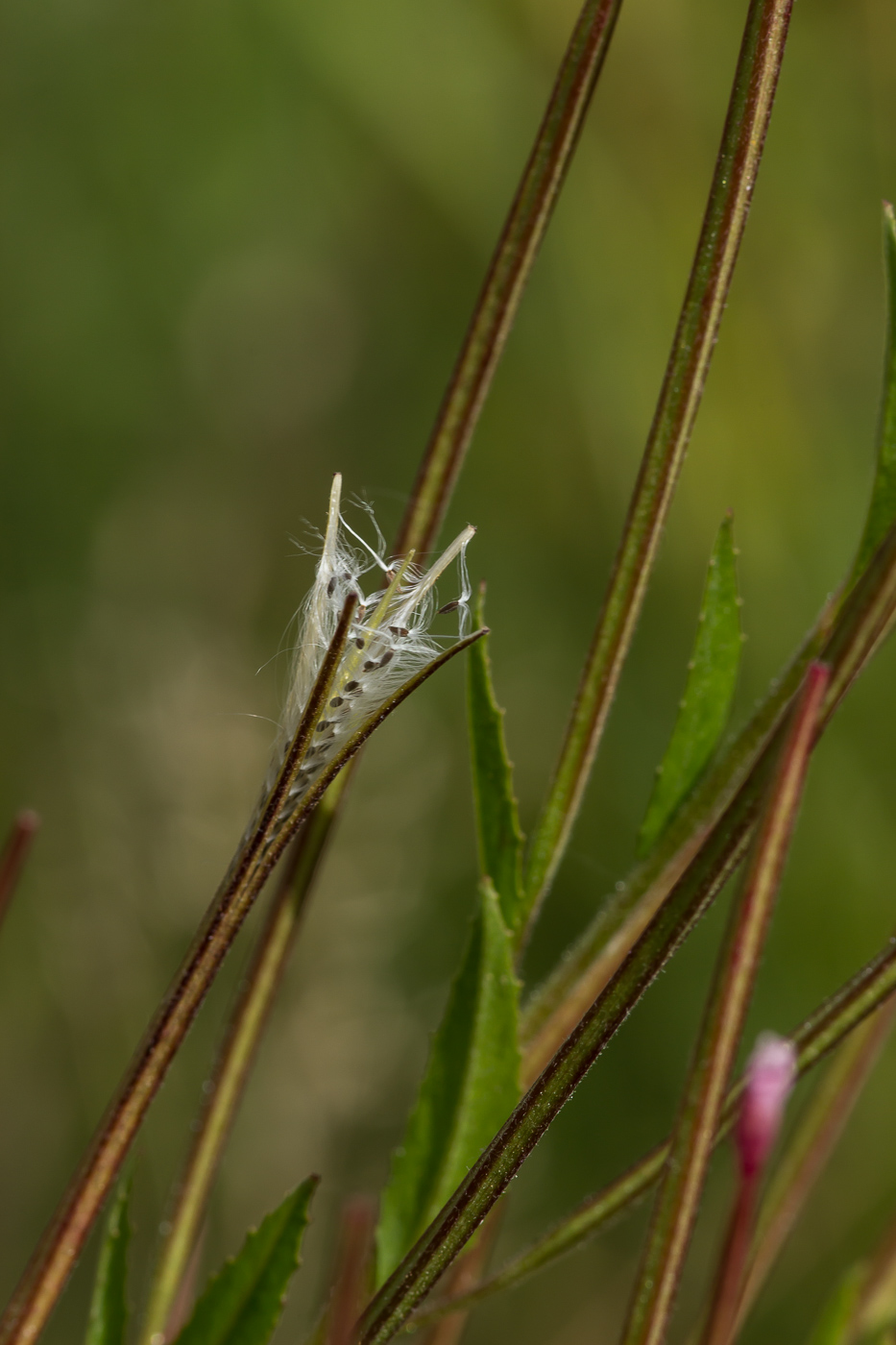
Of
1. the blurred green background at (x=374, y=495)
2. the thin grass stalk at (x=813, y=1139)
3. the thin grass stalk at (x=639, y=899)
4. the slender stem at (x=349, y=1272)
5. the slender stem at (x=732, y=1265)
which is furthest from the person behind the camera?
the blurred green background at (x=374, y=495)

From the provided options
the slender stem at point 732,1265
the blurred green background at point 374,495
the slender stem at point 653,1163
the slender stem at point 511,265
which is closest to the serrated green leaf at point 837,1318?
the slender stem at point 653,1163

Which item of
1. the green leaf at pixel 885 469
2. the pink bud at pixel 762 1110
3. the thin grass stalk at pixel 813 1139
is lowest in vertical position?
the thin grass stalk at pixel 813 1139

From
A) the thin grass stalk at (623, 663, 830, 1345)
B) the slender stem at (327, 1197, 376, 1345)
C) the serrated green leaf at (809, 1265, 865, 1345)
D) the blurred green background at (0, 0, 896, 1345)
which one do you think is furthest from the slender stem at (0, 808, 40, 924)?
the blurred green background at (0, 0, 896, 1345)

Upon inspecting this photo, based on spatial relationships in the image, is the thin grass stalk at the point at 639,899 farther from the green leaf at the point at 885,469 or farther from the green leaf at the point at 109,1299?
the green leaf at the point at 109,1299

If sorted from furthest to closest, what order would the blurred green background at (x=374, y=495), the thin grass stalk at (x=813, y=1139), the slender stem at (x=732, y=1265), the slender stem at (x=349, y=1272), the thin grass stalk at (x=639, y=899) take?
the blurred green background at (x=374, y=495)
the thin grass stalk at (x=813, y=1139)
the thin grass stalk at (x=639, y=899)
the slender stem at (x=349, y=1272)
the slender stem at (x=732, y=1265)

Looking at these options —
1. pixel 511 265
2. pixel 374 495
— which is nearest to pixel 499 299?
pixel 511 265

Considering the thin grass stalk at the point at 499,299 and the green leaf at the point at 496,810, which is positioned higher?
the thin grass stalk at the point at 499,299

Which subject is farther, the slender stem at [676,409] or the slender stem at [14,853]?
the slender stem at [14,853]
